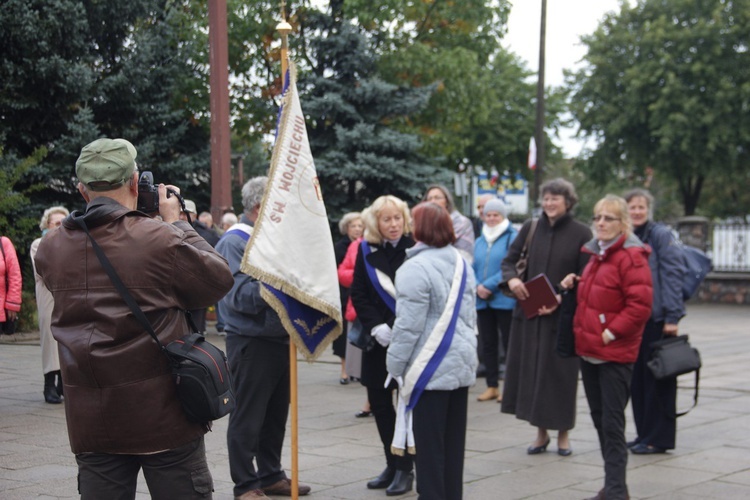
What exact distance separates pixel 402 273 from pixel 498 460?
7.80 feet

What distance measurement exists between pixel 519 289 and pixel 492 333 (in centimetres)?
246

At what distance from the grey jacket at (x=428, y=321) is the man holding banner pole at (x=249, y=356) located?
862 millimetres

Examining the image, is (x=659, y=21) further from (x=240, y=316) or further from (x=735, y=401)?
(x=240, y=316)

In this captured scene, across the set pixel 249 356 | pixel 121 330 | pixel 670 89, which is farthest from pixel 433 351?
pixel 670 89

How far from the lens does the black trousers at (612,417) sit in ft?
19.0

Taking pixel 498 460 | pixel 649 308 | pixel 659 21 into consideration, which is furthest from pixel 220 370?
pixel 659 21

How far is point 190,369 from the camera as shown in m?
3.38

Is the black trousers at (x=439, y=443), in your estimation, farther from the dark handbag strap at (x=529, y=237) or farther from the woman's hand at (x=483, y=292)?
the woman's hand at (x=483, y=292)

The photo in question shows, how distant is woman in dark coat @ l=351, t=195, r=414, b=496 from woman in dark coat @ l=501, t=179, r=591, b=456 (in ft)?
5.02

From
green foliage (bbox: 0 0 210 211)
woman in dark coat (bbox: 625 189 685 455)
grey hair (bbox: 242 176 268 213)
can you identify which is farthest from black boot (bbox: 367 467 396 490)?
green foliage (bbox: 0 0 210 211)

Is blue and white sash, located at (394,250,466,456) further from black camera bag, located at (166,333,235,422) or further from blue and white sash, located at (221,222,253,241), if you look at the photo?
black camera bag, located at (166,333,235,422)

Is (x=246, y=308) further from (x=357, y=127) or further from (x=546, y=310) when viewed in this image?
(x=357, y=127)

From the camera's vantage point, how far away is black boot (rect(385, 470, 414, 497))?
239 inches

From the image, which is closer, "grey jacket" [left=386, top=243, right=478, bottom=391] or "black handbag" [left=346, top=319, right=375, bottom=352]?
"grey jacket" [left=386, top=243, right=478, bottom=391]
